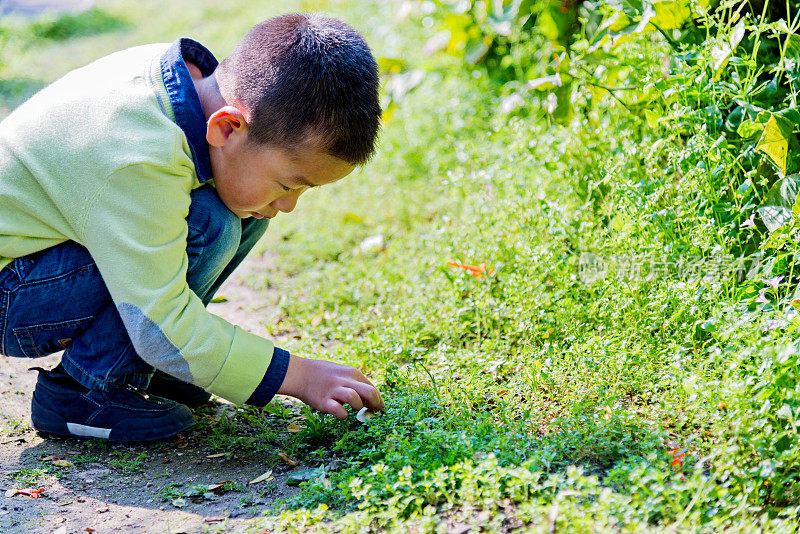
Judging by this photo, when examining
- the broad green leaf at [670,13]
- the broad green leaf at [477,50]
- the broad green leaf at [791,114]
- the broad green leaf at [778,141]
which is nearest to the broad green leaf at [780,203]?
the broad green leaf at [778,141]

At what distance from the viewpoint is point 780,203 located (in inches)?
87.0

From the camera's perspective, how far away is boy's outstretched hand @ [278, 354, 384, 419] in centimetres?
212

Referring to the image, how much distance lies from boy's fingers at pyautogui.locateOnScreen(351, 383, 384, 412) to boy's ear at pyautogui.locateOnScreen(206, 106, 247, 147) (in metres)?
0.76

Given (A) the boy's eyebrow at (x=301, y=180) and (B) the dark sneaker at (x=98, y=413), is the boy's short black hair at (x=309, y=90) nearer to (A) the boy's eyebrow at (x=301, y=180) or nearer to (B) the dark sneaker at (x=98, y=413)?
(A) the boy's eyebrow at (x=301, y=180)

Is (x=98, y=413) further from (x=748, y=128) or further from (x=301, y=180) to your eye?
(x=748, y=128)

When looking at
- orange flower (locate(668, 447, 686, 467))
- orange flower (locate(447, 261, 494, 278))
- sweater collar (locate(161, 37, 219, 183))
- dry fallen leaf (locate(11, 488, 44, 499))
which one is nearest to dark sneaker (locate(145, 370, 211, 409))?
dry fallen leaf (locate(11, 488, 44, 499))

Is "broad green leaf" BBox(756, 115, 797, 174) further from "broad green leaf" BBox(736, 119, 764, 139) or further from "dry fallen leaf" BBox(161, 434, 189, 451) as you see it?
"dry fallen leaf" BBox(161, 434, 189, 451)

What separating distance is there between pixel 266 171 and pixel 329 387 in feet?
2.04

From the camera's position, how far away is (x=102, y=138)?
200 centimetres

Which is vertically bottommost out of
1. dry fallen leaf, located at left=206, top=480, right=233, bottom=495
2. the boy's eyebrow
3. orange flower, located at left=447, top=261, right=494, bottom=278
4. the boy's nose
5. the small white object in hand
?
dry fallen leaf, located at left=206, top=480, right=233, bottom=495

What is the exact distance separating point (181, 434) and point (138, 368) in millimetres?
251

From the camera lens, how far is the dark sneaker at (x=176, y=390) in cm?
247

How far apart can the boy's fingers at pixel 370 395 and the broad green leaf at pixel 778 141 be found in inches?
50.8

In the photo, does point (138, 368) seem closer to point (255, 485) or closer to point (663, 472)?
point (255, 485)
